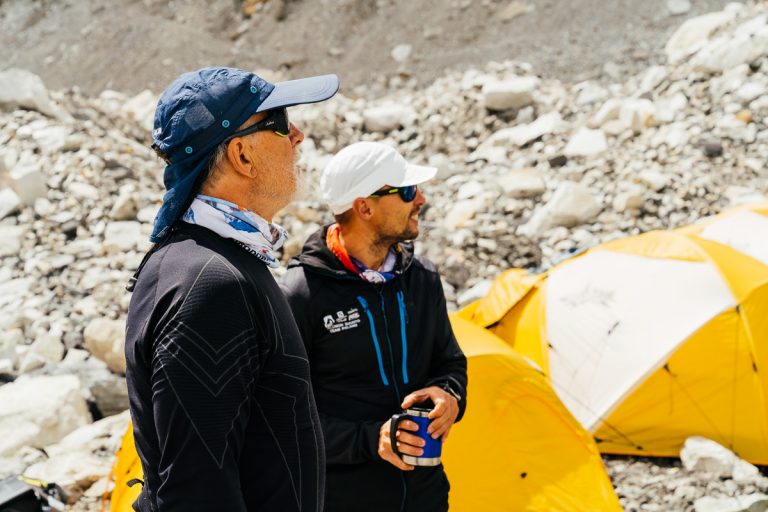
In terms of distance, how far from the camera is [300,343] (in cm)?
148

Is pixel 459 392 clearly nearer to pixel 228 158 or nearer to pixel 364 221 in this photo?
pixel 364 221

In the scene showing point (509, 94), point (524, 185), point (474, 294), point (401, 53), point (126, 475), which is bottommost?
point (401, 53)

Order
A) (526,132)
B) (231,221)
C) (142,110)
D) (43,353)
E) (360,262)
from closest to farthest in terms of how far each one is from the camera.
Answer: (231,221) < (360,262) < (43,353) < (526,132) < (142,110)

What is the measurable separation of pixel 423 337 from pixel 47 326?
19.6 feet

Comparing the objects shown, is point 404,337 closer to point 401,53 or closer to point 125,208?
point 125,208

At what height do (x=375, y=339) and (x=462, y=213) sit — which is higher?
(x=375, y=339)

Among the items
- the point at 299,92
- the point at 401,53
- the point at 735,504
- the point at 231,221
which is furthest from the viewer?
the point at 401,53

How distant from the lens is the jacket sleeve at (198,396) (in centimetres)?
129

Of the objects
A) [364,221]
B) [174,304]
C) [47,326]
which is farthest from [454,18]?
[174,304]

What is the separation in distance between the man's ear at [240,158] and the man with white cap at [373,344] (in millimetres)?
949

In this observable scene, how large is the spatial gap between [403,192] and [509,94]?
10.3 m

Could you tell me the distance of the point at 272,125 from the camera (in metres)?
1.53

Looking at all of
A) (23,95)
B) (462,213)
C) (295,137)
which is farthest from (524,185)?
(295,137)

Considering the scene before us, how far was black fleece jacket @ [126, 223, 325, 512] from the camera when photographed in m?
1.30
